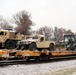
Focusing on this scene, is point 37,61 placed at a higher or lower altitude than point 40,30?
lower

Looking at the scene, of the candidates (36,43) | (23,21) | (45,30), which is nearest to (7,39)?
(36,43)

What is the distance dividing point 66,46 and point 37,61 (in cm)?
650

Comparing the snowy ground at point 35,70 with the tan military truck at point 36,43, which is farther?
the tan military truck at point 36,43

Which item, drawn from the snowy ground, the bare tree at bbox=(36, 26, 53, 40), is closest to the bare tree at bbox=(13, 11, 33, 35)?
the bare tree at bbox=(36, 26, 53, 40)

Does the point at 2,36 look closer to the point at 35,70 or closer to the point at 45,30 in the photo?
the point at 35,70

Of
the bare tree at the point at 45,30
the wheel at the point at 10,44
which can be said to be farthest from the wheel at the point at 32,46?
the bare tree at the point at 45,30

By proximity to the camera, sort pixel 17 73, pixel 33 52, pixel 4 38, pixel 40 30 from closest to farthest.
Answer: pixel 17 73 → pixel 33 52 → pixel 4 38 → pixel 40 30

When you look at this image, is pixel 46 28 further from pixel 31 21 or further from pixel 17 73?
pixel 17 73

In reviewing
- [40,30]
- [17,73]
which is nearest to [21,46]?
[17,73]

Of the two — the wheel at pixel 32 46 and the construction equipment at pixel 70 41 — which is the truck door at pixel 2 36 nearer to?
the construction equipment at pixel 70 41

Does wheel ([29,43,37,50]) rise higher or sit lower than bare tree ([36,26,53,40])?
lower

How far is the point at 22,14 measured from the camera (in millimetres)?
92000

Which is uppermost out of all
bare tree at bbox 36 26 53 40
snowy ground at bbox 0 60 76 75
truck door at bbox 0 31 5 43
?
bare tree at bbox 36 26 53 40

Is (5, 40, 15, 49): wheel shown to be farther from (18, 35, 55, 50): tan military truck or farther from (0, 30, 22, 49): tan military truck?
(18, 35, 55, 50): tan military truck
